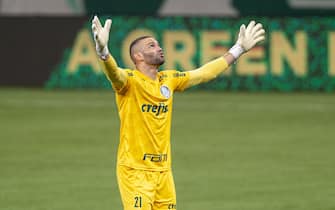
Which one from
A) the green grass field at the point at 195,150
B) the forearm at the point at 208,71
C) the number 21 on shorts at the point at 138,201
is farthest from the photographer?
the green grass field at the point at 195,150

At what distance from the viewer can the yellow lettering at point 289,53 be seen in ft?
90.4

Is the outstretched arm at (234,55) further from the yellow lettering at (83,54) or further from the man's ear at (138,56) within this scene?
the yellow lettering at (83,54)

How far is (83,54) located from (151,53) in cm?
1835

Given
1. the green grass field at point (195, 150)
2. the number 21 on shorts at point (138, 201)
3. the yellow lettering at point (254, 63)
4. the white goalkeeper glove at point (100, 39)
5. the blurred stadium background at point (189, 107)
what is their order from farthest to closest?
1. the yellow lettering at point (254, 63)
2. the blurred stadium background at point (189, 107)
3. the green grass field at point (195, 150)
4. the number 21 on shorts at point (138, 201)
5. the white goalkeeper glove at point (100, 39)

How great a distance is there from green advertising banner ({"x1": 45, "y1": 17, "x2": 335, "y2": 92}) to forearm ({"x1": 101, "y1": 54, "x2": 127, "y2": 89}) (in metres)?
17.7

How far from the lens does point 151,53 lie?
32.1ft

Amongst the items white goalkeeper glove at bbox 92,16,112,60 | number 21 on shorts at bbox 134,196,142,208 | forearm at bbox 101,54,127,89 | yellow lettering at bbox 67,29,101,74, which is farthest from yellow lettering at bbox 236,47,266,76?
white goalkeeper glove at bbox 92,16,112,60

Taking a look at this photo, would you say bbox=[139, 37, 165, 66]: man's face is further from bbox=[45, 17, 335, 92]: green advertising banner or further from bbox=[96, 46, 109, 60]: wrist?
bbox=[45, 17, 335, 92]: green advertising banner

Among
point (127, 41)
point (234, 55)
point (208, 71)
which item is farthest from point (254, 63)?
point (208, 71)

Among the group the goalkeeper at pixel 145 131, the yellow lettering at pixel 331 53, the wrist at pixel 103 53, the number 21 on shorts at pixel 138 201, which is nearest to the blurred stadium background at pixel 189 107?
the yellow lettering at pixel 331 53

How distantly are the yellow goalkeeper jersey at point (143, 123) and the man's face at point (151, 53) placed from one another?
166 millimetres

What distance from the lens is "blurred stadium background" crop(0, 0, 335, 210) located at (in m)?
14.8

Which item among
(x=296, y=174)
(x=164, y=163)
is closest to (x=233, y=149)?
(x=296, y=174)

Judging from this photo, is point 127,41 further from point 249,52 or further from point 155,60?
point 155,60
